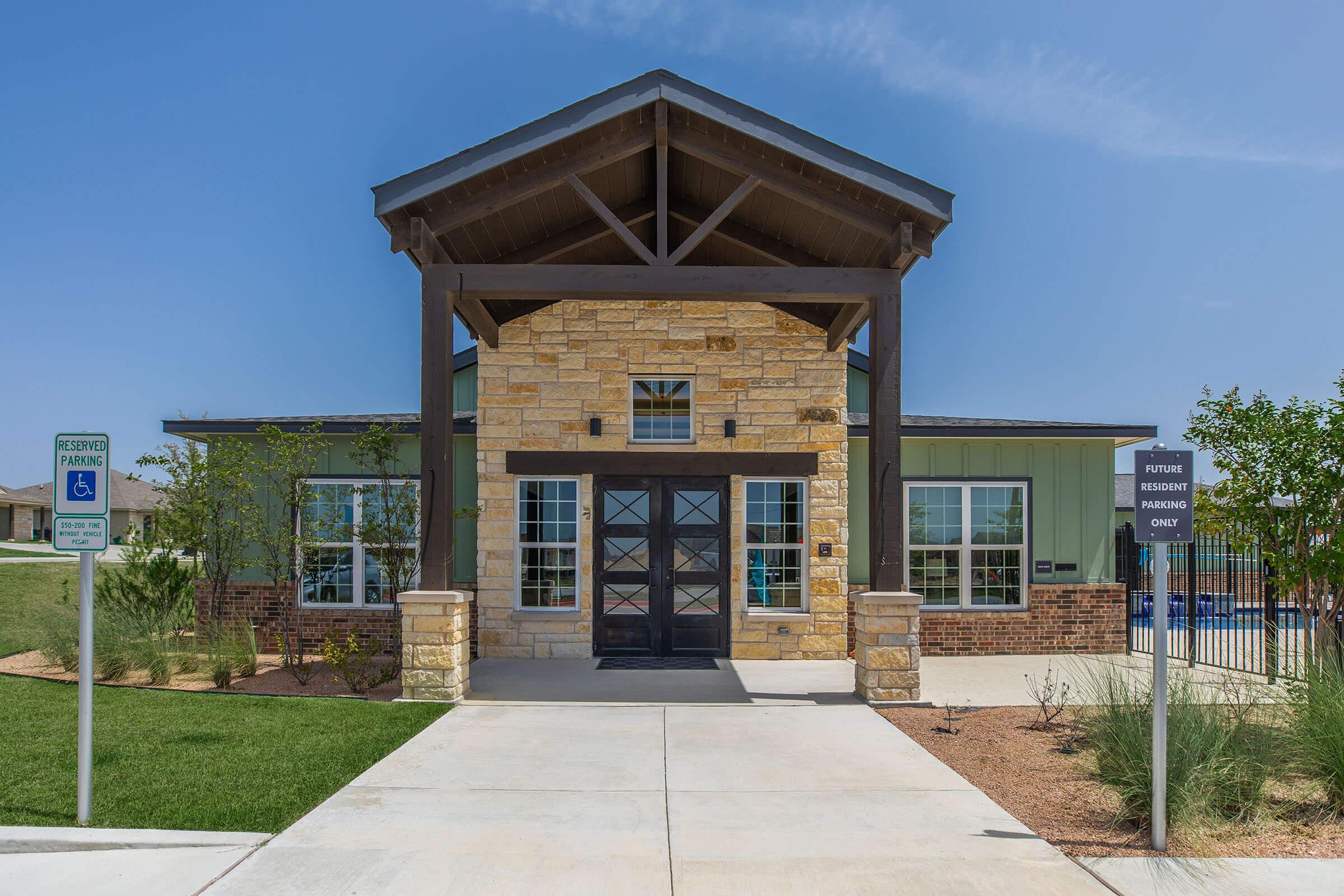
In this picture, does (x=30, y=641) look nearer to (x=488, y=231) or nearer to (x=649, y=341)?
(x=488, y=231)

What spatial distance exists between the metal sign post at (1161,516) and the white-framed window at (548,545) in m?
7.70

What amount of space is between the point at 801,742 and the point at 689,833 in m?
2.37

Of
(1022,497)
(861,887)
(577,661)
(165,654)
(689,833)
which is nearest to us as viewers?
(861,887)

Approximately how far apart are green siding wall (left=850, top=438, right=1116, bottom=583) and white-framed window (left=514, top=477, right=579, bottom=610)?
12.8ft

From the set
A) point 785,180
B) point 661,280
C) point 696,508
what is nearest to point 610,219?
point 661,280

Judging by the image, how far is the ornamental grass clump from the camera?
5207 millimetres

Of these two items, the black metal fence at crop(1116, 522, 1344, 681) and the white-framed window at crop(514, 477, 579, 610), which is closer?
the black metal fence at crop(1116, 522, 1344, 681)

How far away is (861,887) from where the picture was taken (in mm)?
4402

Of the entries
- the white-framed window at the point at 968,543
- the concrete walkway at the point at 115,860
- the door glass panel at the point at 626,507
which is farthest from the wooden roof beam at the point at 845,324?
the concrete walkway at the point at 115,860

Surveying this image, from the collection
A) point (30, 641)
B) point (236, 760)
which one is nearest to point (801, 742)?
point (236, 760)

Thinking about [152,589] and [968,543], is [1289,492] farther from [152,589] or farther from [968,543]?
[152,589]

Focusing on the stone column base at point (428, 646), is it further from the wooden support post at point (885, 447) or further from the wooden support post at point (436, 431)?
the wooden support post at point (885, 447)

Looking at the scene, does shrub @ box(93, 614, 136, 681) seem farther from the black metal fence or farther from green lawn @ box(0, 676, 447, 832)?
the black metal fence

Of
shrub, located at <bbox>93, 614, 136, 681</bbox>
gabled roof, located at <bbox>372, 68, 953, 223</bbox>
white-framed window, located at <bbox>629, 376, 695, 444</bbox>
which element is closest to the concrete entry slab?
white-framed window, located at <bbox>629, 376, 695, 444</bbox>
